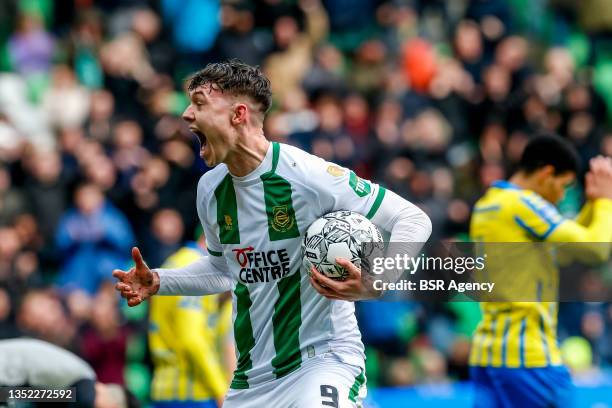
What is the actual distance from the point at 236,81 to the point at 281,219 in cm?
77

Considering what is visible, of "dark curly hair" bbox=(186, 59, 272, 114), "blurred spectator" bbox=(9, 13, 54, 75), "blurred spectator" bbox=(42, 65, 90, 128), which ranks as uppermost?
"blurred spectator" bbox=(9, 13, 54, 75)

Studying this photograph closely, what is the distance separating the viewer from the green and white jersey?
677cm

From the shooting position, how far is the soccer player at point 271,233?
22.1 feet

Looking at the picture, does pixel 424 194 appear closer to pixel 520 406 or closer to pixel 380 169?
pixel 380 169

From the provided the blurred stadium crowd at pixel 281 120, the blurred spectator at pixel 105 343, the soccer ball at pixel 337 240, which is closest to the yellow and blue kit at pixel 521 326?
the soccer ball at pixel 337 240

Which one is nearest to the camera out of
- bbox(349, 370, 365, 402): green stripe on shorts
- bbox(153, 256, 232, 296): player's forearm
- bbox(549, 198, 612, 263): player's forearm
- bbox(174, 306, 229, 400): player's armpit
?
bbox(349, 370, 365, 402): green stripe on shorts

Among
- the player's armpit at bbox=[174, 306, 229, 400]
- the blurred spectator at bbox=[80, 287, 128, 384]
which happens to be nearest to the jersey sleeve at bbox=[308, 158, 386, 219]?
the player's armpit at bbox=[174, 306, 229, 400]

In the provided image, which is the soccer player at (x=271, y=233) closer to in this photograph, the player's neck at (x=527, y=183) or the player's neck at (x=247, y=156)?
the player's neck at (x=247, y=156)

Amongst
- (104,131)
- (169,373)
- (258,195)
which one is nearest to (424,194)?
(104,131)

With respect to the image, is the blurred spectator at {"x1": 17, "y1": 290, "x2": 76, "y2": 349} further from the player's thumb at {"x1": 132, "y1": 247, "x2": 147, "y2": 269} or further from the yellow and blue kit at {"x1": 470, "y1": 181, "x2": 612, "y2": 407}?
the player's thumb at {"x1": 132, "y1": 247, "x2": 147, "y2": 269}

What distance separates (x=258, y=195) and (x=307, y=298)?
1.99 ft

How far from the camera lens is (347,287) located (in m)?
6.27

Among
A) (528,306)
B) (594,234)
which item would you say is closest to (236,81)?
(594,234)

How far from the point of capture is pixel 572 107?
16.5 meters
